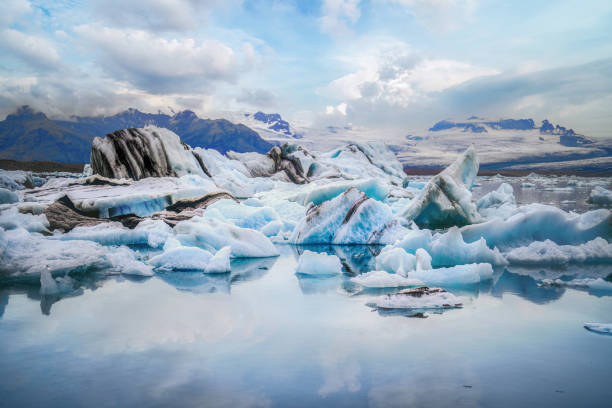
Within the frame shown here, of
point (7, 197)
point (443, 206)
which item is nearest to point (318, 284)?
point (443, 206)

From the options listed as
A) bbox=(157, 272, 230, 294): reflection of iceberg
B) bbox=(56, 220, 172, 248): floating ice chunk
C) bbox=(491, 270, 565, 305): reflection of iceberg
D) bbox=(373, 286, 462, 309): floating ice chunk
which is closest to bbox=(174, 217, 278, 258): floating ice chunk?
bbox=(56, 220, 172, 248): floating ice chunk

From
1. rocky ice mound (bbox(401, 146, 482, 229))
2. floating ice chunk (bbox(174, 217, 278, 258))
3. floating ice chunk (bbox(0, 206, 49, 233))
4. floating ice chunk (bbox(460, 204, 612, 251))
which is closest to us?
floating ice chunk (bbox(460, 204, 612, 251))

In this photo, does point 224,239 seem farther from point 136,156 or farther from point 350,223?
point 136,156

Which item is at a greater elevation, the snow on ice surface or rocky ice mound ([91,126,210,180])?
rocky ice mound ([91,126,210,180])

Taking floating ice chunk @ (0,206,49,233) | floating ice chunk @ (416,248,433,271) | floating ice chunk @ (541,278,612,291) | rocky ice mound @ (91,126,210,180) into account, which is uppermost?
rocky ice mound @ (91,126,210,180)

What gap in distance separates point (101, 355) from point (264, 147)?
175m

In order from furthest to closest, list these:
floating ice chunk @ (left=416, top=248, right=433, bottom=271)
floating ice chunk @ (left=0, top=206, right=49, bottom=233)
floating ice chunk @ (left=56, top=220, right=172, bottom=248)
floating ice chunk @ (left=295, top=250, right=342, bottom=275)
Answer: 1. floating ice chunk @ (left=56, top=220, right=172, bottom=248)
2. floating ice chunk @ (left=0, top=206, right=49, bottom=233)
3. floating ice chunk @ (left=295, top=250, right=342, bottom=275)
4. floating ice chunk @ (left=416, top=248, right=433, bottom=271)

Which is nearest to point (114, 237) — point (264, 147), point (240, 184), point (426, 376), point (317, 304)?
point (317, 304)

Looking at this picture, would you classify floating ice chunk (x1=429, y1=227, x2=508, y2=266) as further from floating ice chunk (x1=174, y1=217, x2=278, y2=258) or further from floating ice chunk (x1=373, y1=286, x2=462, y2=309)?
floating ice chunk (x1=174, y1=217, x2=278, y2=258)

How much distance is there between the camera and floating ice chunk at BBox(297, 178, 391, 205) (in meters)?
11.2

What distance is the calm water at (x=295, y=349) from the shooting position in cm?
211

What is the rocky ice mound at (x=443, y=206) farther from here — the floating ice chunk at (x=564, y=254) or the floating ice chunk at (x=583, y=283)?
the floating ice chunk at (x=583, y=283)

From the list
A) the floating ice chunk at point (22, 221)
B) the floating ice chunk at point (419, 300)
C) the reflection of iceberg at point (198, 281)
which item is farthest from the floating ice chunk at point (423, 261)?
the floating ice chunk at point (22, 221)

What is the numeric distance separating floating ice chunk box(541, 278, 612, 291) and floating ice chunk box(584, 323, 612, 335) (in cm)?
141
